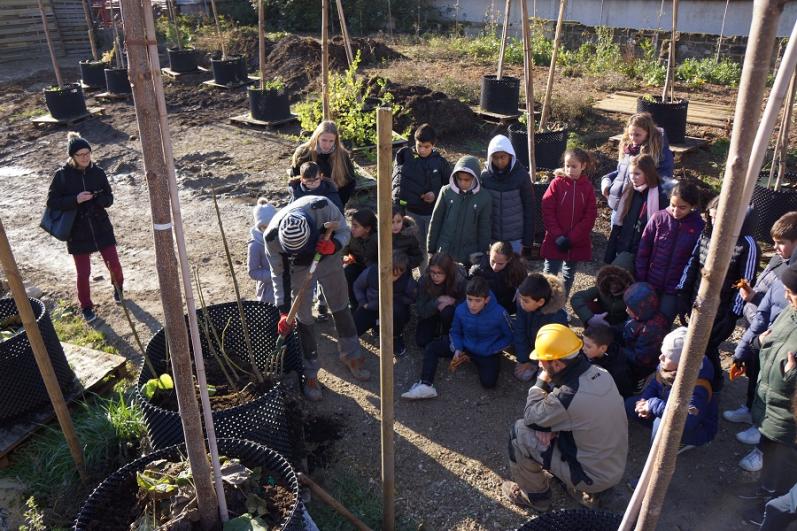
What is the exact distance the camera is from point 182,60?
14320 millimetres

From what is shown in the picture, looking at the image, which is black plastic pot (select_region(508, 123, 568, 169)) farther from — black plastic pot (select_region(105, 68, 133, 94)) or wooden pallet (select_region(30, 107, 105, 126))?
black plastic pot (select_region(105, 68, 133, 94))

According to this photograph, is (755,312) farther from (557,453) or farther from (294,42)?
(294,42)

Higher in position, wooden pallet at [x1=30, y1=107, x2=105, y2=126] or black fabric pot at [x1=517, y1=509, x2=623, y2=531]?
wooden pallet at [x1=30, y1=107, x2=105, y2=126]

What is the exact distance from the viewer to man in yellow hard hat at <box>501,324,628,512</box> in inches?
124

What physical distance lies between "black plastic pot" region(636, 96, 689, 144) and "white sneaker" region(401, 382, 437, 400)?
210 inches

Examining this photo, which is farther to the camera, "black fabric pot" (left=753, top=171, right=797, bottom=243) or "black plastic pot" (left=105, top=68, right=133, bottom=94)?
"black plastic pot" (left=105, top=68, right=133, bottom=94)

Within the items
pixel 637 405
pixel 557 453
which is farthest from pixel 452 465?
pixel 637 405

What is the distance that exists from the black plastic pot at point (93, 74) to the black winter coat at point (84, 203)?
992 centimetres

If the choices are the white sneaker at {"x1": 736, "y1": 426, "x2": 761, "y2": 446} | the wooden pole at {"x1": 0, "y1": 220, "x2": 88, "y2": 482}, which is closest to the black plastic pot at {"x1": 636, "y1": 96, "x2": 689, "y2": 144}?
the white sneaker at {"x1": 736, "y1": 426, "x2": 761, "y2": 446}

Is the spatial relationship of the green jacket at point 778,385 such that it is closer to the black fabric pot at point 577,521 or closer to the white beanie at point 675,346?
the white beanie at point 675,346

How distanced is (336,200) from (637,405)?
8.85ft

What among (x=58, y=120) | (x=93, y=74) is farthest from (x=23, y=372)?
(x=93, y=74)

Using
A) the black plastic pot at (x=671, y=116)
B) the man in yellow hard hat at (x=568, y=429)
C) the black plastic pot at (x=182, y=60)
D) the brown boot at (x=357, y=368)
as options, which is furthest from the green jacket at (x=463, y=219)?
the black plastic pot at (x=182, y=60)

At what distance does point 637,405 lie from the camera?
367 cm
